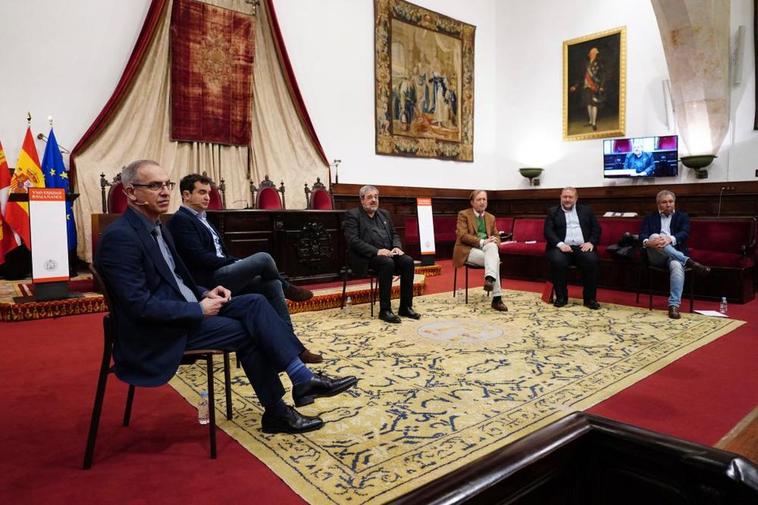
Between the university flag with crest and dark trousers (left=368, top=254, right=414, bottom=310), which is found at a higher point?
A: the university flag with crest

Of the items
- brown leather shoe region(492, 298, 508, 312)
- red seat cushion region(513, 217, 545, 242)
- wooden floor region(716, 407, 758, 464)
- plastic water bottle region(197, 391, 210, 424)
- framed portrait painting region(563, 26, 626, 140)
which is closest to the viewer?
wooden floor region(716, 407, 758, 464)

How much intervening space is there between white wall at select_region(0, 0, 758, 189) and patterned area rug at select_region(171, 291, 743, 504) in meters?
3.86

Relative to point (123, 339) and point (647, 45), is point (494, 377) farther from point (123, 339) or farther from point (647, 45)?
point (647, 45)

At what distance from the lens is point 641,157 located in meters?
8.05

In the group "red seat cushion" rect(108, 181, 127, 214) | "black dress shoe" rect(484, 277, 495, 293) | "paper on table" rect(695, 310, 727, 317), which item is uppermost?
"red seat cushion" rect(108, 181, 127, 214)

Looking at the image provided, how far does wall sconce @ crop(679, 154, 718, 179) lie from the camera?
723 cm

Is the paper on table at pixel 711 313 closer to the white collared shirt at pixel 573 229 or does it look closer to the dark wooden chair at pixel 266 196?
the white collared shirt at pixel 573 229

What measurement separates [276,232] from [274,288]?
8.31ft

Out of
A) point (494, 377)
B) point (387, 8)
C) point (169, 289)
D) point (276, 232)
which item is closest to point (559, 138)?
point (387, 8)

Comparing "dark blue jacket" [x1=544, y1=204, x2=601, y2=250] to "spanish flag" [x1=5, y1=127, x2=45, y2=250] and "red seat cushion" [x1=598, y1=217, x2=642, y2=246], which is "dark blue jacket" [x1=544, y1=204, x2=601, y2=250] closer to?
"red seat cushion" [x1=598, y1=217, x2=642, y2=246]

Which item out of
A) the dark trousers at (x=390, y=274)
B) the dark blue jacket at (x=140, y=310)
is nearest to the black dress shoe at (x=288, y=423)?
the dark blue jacket at (x=140, y=310)

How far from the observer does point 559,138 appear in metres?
9.34

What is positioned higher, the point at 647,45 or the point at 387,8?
the point at 387,8

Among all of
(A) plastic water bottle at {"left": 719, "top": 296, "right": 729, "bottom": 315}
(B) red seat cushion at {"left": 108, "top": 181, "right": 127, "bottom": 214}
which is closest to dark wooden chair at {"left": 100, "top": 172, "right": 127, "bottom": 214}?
(B) red seat cushion at {"left": 108, "top": 181, "right": 127, "bottom": 214}
